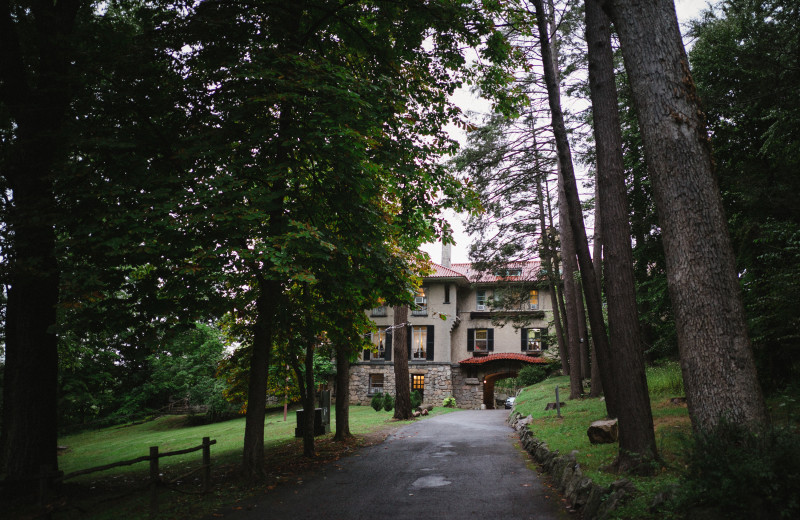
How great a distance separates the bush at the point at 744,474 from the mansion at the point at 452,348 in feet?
95.8

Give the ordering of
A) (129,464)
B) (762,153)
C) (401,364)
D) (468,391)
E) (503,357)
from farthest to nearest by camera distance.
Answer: (468,391) < (503,357) < (401,364) < (762,153) < (129,464)

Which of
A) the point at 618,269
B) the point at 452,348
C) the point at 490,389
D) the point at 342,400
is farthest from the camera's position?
the point at 490,389

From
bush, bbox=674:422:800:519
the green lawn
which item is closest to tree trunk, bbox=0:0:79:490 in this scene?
the green lawn

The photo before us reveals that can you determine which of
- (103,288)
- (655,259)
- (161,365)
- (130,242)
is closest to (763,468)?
(130,242)

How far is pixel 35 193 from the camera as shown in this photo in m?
7.61

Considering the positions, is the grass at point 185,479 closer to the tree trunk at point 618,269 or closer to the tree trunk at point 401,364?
the tree trunk at point 401,364

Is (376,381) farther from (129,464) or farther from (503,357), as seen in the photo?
(129,464)

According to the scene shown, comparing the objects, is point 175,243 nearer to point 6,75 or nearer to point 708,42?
point 6,75

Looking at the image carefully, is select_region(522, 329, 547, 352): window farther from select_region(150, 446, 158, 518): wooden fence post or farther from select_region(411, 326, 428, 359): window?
select_region(150, 446, 158, 518): wooden fence post

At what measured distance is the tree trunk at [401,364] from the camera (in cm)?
1908

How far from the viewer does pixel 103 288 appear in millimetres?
6922

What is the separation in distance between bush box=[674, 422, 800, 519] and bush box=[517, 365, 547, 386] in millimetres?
28521

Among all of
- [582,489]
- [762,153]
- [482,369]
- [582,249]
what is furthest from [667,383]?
[482,369]

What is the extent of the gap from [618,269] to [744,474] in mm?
3624
